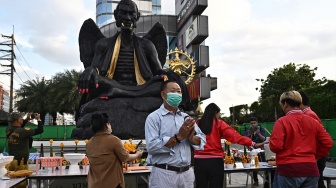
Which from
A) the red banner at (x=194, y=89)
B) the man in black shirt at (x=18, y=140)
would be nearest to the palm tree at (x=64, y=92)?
the red banner at (x=194, y=89)

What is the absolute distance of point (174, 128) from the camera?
349cm

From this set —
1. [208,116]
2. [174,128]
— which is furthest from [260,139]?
[174,128]

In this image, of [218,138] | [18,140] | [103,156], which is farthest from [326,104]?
[103,156]

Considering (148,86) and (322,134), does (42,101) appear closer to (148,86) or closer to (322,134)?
(148,86)

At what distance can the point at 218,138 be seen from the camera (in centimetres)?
503

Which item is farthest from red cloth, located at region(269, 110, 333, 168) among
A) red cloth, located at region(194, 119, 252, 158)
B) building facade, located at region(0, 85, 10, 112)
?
building facade, located at region(0, 85, 10, 112)

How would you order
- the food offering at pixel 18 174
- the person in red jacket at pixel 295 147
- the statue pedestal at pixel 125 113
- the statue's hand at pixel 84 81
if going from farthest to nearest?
the statue pedestal at pixel 125 113, the statue's hand at pixel 84 81, the food offering at pixel 18 174, the person in red jacket at pixel 295 147

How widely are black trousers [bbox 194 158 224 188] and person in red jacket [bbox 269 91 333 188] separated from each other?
3.59ft

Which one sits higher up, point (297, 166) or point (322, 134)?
point (322, 134)

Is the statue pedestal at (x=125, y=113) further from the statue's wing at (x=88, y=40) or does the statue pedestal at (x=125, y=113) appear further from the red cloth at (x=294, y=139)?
the red cloth at (x=294, y=139)

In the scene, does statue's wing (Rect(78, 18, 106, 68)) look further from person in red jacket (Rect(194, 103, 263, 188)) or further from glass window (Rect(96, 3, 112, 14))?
glass window (Rect(96, 3, 112, 14))

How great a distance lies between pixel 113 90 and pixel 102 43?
1.69 metres

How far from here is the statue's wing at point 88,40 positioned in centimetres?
1111

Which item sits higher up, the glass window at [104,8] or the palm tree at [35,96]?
the glass window at [104,8]
